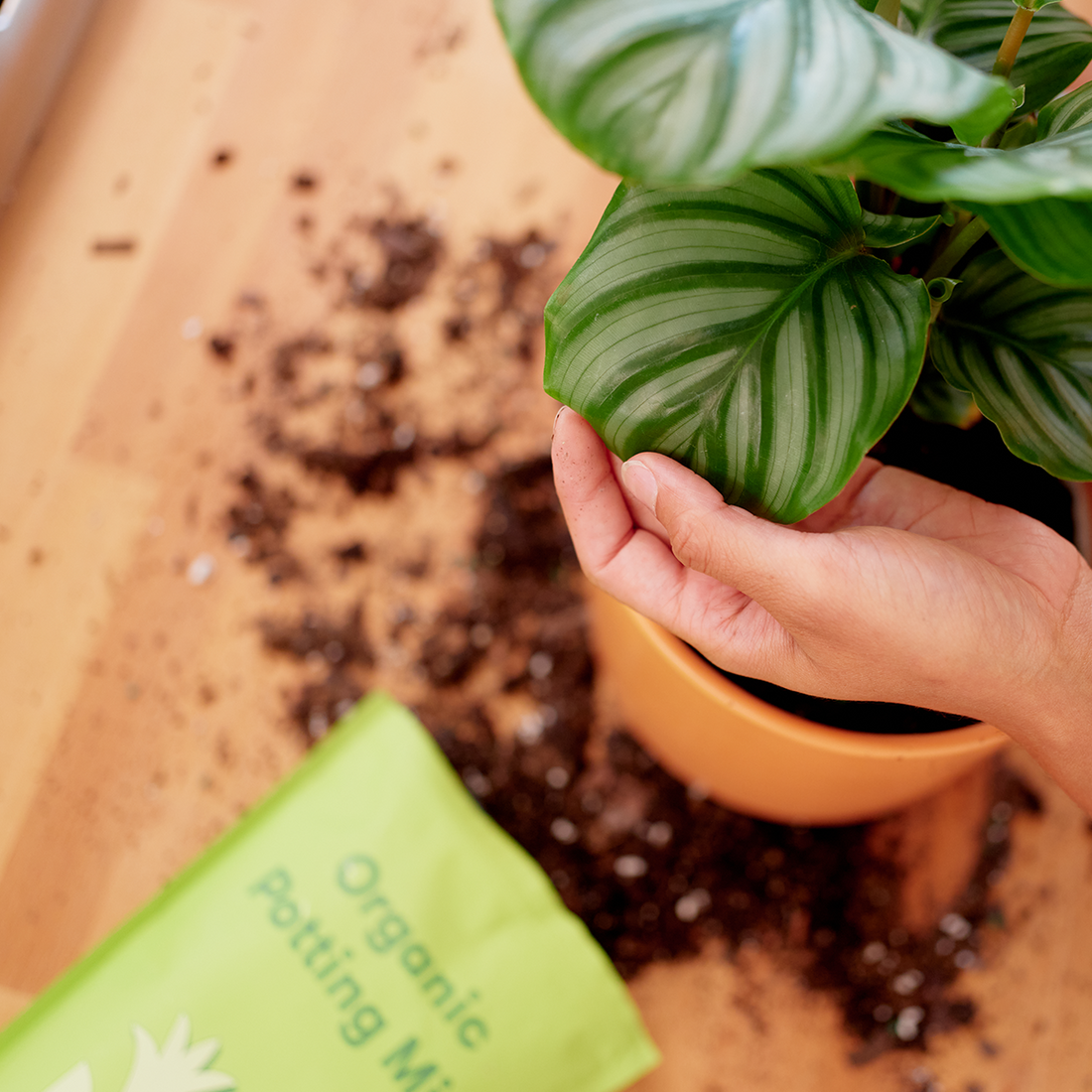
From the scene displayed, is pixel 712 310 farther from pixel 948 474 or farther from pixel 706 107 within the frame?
pixel 948 474

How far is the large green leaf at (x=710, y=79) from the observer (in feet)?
0.96

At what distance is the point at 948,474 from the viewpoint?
68cm

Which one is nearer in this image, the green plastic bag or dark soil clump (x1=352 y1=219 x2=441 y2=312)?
the green plastic bag

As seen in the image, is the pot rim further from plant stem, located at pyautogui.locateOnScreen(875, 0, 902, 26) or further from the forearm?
plant stem, located at pyautogui.locateOnScreen(875, 0, 902, 26)

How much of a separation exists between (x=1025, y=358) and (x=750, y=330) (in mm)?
185

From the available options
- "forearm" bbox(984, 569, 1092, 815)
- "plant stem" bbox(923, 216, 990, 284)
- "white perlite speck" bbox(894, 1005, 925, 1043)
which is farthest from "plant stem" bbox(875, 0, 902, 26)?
"white perlite speck" bbox(894, 1005, 925, 1043)

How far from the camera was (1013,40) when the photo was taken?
44 cm

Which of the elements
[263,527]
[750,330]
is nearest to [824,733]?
[750,330]

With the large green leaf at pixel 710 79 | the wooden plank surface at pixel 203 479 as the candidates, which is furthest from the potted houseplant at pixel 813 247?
the wooden plank surface at pixel 203 479

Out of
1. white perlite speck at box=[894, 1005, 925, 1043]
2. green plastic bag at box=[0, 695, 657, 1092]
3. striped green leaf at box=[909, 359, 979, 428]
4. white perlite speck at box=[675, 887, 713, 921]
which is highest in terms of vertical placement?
striped green leaf at box=[909, 359, 979, 428]

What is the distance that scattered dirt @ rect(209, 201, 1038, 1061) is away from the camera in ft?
2.93

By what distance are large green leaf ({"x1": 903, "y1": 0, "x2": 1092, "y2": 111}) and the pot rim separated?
0.39 meters

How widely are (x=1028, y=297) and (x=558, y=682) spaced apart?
55 centimetres

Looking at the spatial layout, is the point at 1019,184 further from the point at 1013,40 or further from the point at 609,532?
the point at 609,532
